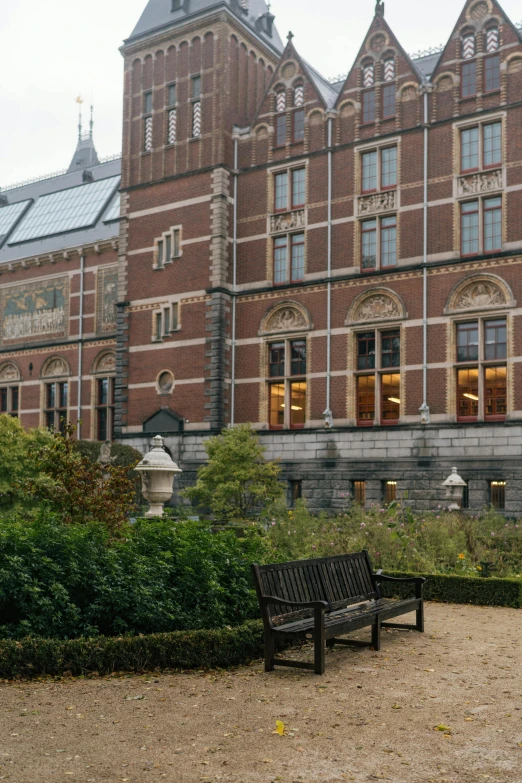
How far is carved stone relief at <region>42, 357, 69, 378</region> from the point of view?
39250 millimetres

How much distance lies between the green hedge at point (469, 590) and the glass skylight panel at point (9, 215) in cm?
3734

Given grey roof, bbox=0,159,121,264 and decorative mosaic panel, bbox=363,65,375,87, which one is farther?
grey roof, bbox=0,159,121,264

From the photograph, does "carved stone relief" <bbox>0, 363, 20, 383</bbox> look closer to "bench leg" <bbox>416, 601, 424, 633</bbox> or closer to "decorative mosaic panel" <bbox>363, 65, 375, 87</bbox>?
"decorative mosaic panel" <bbox>363, 65, 375, 87</bbox>

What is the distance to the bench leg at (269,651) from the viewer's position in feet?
28.2

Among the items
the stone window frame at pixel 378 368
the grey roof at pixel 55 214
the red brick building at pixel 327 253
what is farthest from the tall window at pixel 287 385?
the grey roof at pixel 55 214

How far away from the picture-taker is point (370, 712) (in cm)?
712

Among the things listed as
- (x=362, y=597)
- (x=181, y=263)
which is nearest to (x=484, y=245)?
(x=181, y=263)

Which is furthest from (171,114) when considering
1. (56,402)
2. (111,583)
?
(111,583)

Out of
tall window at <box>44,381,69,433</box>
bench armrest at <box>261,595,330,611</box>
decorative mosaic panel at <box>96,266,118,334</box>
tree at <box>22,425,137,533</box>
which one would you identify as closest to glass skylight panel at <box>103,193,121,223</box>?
decorative mosaic panel at <box>96,266,118,334</box>

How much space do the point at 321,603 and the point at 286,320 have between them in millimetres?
21506

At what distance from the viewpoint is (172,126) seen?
1278 inches

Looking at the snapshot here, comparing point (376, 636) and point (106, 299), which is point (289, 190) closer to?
point (106, 299)

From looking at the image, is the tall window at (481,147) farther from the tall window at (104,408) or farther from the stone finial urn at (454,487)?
the tall window at (104,408)

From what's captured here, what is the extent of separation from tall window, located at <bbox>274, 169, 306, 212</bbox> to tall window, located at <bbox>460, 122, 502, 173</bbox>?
588 centimetres
